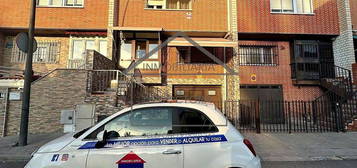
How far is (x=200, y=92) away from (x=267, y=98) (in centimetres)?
430

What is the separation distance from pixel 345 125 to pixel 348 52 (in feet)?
17.7

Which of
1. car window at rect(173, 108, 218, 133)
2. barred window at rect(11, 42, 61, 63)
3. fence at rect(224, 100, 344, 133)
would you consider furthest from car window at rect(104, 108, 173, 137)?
barred window at rect(11, 42, 61, 63)

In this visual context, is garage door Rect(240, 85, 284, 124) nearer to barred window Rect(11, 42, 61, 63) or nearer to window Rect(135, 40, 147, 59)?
window Rect(135, 40, 147, 59)

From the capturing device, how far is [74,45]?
1223 cm

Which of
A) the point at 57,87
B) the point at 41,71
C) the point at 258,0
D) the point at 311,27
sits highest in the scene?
the point at 258,0

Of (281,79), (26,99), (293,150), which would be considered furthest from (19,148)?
(281,79)

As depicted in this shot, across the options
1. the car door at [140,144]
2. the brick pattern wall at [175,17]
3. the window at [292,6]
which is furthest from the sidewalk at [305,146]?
the window at [292,6]

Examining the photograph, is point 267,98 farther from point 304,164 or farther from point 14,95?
point 14,95

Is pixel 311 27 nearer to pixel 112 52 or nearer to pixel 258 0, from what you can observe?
pixel 258 0

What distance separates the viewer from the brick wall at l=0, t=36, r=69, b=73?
39.1ft

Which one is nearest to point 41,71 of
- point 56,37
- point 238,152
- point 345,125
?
point 56,37

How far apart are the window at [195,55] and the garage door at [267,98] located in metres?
2.69

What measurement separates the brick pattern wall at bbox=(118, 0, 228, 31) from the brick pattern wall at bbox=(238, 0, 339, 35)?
1.34 m

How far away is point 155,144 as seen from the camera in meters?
3.09
